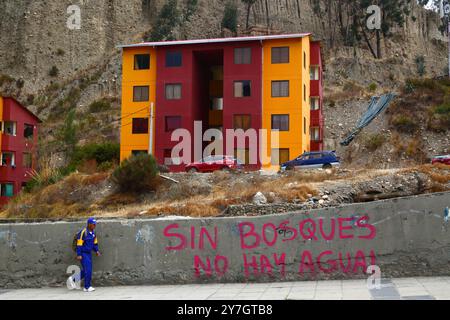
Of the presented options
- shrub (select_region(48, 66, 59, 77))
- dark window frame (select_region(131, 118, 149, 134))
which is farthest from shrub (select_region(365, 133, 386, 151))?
shrub (select_region(48, 66, 59, 77))

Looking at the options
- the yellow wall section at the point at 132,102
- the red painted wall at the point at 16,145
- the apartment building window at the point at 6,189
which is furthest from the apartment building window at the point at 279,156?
the apartment building window at the point at 6,189

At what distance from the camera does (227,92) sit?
140 ft

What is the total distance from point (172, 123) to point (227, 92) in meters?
4.90

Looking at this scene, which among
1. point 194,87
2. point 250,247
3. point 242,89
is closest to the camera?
point 250,247

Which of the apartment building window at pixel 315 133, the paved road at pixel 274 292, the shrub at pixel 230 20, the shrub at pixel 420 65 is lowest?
the paved road at pixel 274 292

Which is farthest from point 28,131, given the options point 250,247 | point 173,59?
point 250,247

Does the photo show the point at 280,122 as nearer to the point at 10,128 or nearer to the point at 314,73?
the point at 314,73

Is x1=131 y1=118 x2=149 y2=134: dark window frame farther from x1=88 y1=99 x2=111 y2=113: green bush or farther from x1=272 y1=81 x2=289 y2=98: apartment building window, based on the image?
x1=88 y1=99 x2=111 y2=113: green bush

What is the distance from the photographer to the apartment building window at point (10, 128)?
1962 inches

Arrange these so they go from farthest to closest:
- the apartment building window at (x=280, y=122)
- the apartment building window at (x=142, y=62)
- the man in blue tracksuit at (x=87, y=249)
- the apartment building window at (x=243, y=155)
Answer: the apartment building window at (x=142, y=62) < the apartment building window at (x=280, y=122) < the apartment building window at (x=243, y=155) < the man in blue tracksuit at (x=87, y=249)

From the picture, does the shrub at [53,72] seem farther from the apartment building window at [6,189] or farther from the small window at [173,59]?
the small window at [173,59]

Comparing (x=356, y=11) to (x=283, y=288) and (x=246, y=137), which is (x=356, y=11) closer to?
(x=246, y=137)

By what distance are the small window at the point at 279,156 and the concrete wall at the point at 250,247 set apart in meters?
29.9

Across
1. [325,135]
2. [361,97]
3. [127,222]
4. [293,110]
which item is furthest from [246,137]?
[127,222]
